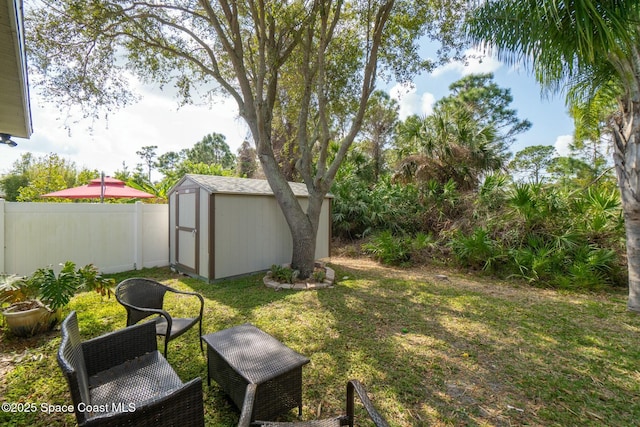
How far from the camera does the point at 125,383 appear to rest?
1888 millimetres

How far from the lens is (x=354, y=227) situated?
10.2 m

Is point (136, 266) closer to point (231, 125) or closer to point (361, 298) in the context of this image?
point (231, 125)

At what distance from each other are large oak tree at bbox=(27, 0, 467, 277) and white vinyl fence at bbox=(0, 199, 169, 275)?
94.0 inches

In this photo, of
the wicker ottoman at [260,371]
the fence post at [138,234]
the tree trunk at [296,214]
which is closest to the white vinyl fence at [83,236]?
the fence post at [138,234]

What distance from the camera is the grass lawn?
2240 millimetres

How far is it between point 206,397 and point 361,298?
306cm

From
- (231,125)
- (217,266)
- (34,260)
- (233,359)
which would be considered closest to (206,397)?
(233,359)

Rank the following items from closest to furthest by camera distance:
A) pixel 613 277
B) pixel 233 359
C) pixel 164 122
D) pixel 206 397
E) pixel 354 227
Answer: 1. pixel 233 359
2. pixel 206 397
3. pixel 613 277
4. pixel 164 122
5. pixel 354 227

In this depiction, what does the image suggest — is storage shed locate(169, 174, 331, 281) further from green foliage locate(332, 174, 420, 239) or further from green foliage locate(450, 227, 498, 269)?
green foliage locate(450, 227, 498, 269)

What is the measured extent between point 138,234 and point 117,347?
546 centimetres

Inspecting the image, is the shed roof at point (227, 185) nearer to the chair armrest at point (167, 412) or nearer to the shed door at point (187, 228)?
the shed door at point (187, 228)

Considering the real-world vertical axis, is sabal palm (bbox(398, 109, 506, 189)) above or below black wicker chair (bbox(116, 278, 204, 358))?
above

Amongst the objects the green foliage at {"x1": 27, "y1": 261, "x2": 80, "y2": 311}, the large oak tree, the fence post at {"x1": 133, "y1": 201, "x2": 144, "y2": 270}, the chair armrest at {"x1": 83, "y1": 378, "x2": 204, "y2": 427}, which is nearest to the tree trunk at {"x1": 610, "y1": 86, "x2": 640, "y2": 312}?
the large oak tree

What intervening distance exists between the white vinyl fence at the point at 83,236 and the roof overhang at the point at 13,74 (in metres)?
1.68
